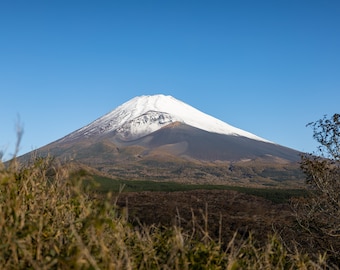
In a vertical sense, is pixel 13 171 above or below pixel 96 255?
above

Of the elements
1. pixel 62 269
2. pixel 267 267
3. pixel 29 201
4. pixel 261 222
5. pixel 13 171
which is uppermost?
pixel 13 171

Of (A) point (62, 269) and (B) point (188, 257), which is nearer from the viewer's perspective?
(A) point (62, 269)

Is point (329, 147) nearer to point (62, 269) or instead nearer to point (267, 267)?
point (267, 267)

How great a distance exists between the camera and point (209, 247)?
3768mm

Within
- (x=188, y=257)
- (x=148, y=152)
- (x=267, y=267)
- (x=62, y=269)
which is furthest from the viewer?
(x=148, y=152)

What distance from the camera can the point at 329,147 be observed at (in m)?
12.8

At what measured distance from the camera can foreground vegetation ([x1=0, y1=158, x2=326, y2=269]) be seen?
2.81 m

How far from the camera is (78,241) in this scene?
2.45 m

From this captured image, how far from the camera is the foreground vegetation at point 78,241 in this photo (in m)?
2.81

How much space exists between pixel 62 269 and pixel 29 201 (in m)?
1.60

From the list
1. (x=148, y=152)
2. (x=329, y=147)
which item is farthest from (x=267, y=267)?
(x=148, y=152)

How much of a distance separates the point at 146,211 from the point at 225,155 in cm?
17012

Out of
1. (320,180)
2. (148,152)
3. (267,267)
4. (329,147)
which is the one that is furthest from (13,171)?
(148,152)

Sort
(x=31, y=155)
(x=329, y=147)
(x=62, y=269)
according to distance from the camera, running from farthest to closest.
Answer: (x=329, y=147) → (x=31, y=155) → (x=62, y=269)
